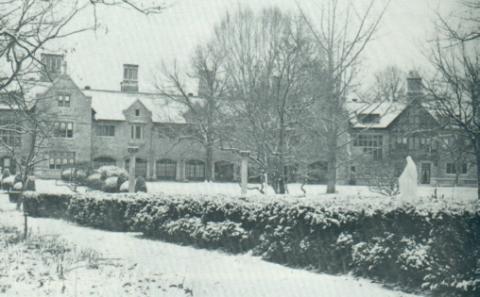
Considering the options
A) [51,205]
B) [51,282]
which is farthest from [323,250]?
[51,205]

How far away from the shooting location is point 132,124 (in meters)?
53.0

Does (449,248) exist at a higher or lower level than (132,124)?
lower

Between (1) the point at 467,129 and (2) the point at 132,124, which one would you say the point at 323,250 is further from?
(2) the point at 132,124

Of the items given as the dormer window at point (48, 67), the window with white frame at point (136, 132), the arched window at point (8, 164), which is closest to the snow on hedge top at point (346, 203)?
the dormer window at point (48, 67)

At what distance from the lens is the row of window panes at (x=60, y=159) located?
160 ft

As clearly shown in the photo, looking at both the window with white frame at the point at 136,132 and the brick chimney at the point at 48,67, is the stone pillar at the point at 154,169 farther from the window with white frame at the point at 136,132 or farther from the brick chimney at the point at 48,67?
the brick chimney at the point at 48,67

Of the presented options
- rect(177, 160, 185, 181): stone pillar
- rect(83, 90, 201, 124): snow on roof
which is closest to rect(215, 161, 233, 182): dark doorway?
rect(177, 160, 185, 181): stone pillar

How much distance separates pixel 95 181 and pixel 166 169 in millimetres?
18658

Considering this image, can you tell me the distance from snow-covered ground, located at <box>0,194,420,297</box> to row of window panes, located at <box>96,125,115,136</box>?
39.6 meters

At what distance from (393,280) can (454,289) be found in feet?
3.72

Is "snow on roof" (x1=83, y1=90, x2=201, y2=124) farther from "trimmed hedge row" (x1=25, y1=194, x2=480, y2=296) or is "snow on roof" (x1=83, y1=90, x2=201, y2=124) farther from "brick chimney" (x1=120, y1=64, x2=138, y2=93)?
"trimmed hedge row" (x1=25, y1=194, x2=480, y2=296)

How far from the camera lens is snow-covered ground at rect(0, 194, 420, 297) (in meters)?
7.89

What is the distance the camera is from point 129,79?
58.2 m

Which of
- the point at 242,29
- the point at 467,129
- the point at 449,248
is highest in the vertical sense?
the point at 242,29
